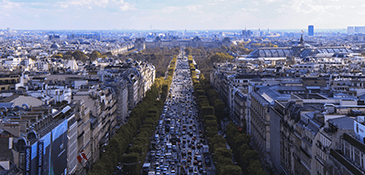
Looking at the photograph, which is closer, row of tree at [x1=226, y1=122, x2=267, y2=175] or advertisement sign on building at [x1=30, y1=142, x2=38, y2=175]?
advertisement sign on building at [x1=30, y1=142, x2=38, y2=175]

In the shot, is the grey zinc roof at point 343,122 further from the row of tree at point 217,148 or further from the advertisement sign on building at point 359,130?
the row of tree at point 217,148

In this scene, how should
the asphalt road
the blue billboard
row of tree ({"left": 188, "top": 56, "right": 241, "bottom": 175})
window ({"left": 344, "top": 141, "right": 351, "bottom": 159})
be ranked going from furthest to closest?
the asphalt road
row of tree ({"left": 188, "top": 56, "right": 241, "bottom": 175})
the blue billboard
window ({"left": 344, "top": 141, "right": 351, "bottom": 159})

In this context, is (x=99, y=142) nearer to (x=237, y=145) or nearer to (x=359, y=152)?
(x=237, y=145)

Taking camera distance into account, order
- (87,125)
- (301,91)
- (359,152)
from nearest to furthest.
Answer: (359,152), (87,125), (301,91)

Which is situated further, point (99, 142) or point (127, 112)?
point (127, 112)

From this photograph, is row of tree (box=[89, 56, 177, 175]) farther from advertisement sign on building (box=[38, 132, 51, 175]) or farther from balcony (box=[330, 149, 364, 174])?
balcony (box=[330, 149, 364, 174])

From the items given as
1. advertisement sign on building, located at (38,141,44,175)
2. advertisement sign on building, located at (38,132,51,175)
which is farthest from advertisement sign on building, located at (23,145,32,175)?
advertisement sign on building, located at (38,132,51,175)

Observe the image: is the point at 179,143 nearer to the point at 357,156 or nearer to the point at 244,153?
the point at 244,153

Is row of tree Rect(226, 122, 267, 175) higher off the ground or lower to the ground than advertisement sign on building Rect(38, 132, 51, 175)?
lower

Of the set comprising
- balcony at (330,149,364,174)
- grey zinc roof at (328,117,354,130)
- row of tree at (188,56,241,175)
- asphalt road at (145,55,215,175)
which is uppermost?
grey zinc roof at (328,117,354,130)

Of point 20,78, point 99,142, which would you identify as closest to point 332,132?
point 99,142

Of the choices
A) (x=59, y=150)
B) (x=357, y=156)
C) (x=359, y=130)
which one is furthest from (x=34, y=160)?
(x=359, y=130)
